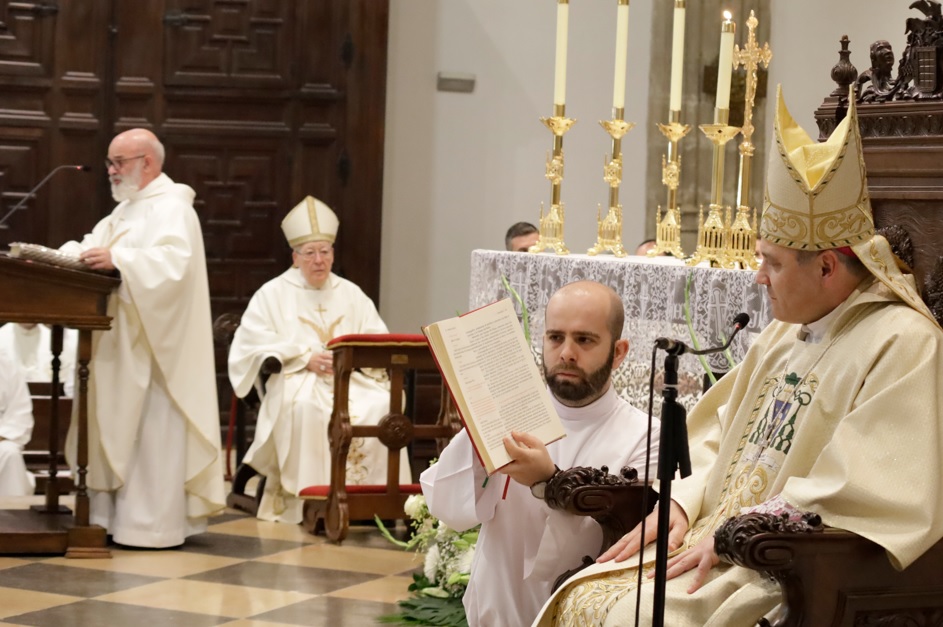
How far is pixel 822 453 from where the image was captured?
3086 millimetres

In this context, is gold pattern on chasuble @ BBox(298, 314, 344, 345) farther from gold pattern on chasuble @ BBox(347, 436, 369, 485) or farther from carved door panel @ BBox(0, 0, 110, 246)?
carved door panel @ BBox(0, 0, 110, 246)

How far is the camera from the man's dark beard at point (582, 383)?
3998mm

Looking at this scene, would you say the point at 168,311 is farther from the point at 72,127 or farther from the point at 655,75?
the point at 655,75

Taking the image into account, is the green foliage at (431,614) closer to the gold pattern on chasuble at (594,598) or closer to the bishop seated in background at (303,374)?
the gold pattern on chasuble at (594,598)

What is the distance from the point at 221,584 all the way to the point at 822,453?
3816 millimetres

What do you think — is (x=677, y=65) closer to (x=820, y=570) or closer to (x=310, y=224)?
(x=820, y=570)

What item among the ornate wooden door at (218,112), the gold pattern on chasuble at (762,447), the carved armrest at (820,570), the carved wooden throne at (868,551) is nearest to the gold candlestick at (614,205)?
the carved wooden throne at (868,551)

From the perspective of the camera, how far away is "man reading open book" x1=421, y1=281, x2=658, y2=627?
12.7 feet

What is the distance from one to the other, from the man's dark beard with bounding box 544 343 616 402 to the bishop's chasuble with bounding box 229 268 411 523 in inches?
160

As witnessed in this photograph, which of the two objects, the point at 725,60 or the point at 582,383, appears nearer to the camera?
the point at 582,383

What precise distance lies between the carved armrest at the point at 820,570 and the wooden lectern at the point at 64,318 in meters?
4.45

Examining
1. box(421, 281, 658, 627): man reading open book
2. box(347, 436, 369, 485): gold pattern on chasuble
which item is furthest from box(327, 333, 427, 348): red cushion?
box(421, 281, 658, 627): man reading open book

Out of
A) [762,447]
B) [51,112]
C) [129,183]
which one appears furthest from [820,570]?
[51,112]

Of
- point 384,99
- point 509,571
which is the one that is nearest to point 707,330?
point 509,571
